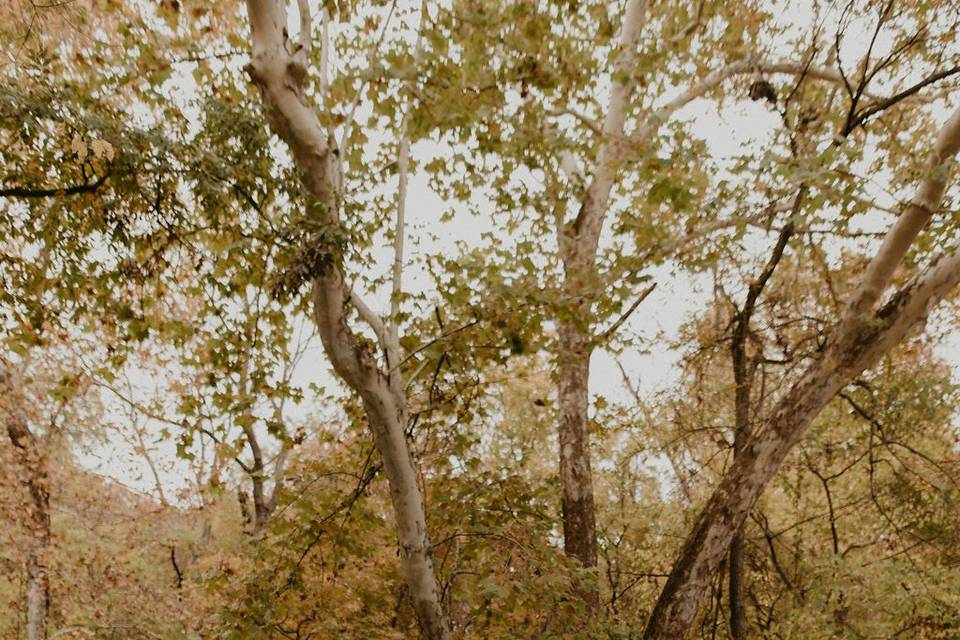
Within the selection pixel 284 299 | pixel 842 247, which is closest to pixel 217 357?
pixel 284 299

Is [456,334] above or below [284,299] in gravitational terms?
above

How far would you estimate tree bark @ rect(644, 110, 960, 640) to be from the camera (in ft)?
13.1

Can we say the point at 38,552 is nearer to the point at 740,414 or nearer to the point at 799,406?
the point at 740,414

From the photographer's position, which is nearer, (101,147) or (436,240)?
(101,147)

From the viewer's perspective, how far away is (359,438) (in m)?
5.00

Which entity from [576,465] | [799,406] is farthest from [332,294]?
[799,406]

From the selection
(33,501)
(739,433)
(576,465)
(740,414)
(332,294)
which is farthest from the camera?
(33,501)

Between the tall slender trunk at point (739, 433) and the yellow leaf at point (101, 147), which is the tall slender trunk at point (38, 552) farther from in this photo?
the tall slender trunk at point (739, 433)

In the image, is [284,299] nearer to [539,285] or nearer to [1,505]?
[539,285]

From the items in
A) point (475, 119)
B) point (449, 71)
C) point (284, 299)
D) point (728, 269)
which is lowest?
point (284, 299)

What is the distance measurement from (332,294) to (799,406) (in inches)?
117

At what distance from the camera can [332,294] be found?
135 inches

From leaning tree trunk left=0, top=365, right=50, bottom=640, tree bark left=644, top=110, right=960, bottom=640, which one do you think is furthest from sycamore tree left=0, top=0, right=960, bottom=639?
leaning tree trunk left=0, top=365, right=50, bottom=640

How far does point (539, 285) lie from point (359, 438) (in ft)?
6.21
